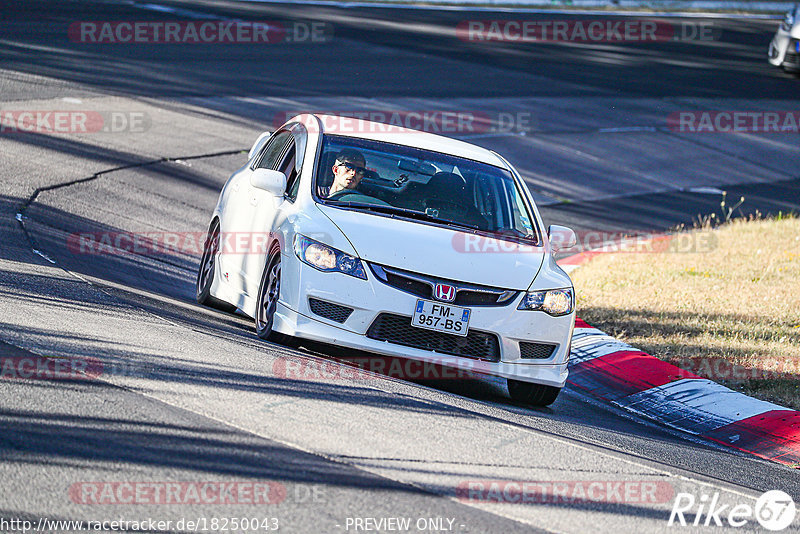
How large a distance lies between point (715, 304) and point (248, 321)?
478 centimetres

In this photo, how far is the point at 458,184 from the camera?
28.2 ft

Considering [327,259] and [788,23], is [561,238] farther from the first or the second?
[788,23]

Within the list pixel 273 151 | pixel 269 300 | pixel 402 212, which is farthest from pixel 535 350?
pixel 273 151

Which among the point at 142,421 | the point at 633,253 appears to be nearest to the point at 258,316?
the point at 142,421

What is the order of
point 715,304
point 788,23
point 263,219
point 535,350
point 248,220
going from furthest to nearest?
point 788,23 < point 715,304 < point 248,220 < point 263,219 < point 535,350

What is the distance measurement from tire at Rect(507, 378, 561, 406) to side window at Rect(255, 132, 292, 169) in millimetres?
2738

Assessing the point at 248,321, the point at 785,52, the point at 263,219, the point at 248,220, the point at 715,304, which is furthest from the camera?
the point at 785,52

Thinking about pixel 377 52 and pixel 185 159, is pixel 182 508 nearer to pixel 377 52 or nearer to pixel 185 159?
pixel 185 159

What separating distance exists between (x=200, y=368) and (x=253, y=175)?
2.17 m

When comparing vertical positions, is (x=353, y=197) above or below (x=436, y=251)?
above

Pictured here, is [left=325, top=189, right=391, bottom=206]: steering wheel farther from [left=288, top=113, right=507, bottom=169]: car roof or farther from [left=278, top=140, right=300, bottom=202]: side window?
[left=288, top=113, right=507, bottom=169]: car roof

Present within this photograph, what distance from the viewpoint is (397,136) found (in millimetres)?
9055

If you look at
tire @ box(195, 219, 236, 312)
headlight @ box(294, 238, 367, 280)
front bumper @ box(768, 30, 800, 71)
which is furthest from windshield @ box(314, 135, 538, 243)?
front bumper @ box(768, 30, 800, 71)

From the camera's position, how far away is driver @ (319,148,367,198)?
27.1 ft
